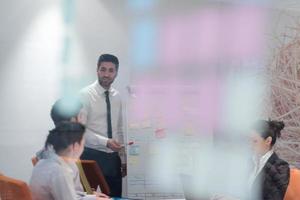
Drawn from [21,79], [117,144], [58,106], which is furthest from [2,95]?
[117,144]

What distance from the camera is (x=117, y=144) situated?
3.08 meters

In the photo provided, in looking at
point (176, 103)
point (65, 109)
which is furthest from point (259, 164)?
point (65, 109)

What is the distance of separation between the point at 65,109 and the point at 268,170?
1.36 m

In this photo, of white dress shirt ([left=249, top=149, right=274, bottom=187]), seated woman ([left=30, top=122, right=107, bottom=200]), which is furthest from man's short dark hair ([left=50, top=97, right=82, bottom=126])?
white dress shirt ([left=249, top=149, right=274, bottom=187])

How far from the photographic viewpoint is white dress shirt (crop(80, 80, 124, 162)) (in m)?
2.91

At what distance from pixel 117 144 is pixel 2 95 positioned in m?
0.90

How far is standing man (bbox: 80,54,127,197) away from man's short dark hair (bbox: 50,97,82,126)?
89mm

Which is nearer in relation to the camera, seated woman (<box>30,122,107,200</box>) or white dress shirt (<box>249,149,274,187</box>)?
seated woman (<box>30,122,107,200</box>)

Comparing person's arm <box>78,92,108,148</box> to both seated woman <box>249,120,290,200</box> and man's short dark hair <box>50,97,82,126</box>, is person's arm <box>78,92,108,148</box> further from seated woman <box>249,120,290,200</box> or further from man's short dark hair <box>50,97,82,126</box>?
seated woman <box>249,120,290,200</box>

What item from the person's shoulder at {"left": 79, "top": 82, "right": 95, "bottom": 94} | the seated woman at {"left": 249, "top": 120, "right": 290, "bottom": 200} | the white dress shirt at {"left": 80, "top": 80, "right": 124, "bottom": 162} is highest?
the person's shoulder at {"left": 79, "top": 82, "right": 95, "bottom": 94}

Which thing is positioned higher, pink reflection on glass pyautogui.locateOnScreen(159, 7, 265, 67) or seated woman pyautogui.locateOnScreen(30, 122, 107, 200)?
pink reflection on glass pyautogui.locateOnScreen(159, 7, 265, 67)

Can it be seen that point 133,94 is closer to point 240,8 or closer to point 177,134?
point 177,134

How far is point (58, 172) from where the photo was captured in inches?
78.2

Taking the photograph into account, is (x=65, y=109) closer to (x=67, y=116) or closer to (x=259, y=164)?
(x=67, y=116)
